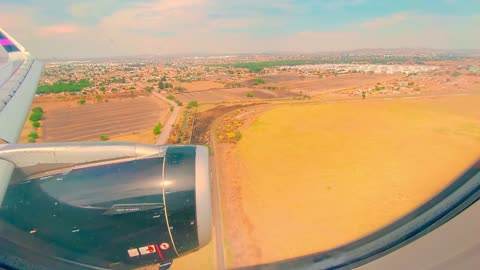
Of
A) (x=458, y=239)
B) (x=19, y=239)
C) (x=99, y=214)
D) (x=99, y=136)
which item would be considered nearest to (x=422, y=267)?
(x=458, y=239)

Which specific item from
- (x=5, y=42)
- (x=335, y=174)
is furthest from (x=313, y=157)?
(x=5, y=42)

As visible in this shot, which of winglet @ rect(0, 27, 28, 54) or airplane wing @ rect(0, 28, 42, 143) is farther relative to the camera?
winglet @ rect(0, 27, 28, 54)

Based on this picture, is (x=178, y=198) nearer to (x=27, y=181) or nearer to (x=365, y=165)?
(x=27, y=181)

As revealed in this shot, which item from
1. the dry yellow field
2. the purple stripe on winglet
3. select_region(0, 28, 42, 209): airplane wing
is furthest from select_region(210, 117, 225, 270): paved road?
the purple stripe on winglet

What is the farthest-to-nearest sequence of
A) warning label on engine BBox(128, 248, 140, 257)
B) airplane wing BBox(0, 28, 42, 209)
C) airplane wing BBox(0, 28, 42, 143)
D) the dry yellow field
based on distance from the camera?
the dry yellow field, airplane wing BBox(0, 28, 42, 143), airplane wing BBox(0, 28, 42, 209), warning label on engine BBox(128, 248, 140, 257)

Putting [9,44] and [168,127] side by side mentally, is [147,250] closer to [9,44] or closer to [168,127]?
[9,44]

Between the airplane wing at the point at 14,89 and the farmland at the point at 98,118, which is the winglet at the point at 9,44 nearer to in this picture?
the airplane wing at the point at 14,89

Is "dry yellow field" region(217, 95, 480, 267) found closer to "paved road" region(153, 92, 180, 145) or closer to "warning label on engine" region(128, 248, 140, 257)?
"warning label on engine" region(128, 248, 140, 257)
